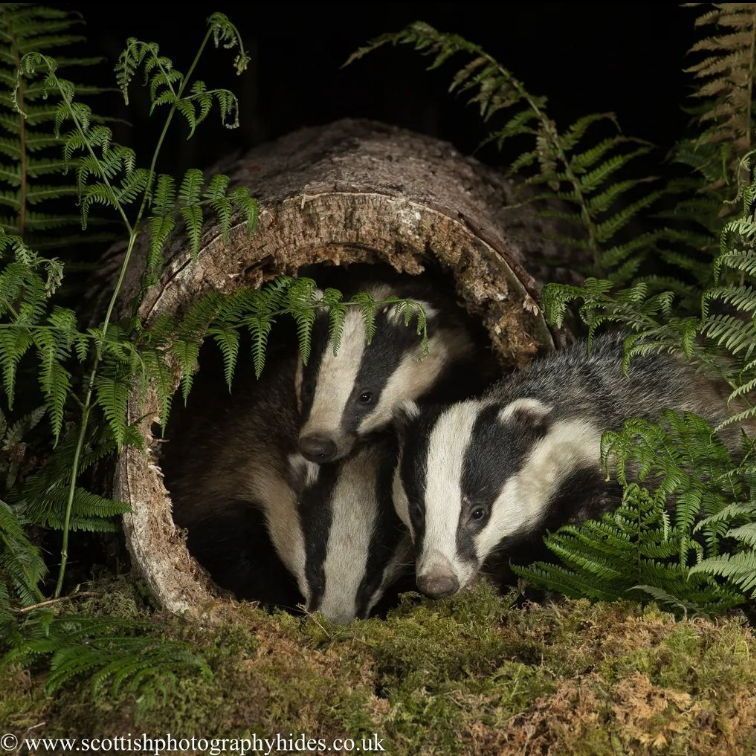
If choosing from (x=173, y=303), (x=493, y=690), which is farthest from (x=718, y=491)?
(x=173, y=303)

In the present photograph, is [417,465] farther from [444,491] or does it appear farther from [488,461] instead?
[488,461]

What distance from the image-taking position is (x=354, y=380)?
4711 mm

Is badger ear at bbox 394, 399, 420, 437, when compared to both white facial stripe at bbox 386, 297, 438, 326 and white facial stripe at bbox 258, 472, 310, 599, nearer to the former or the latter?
white facial stripe at bbox 386, 297, 438, 326

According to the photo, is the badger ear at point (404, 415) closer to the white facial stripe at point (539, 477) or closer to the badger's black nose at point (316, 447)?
the badger's black nose at point (316, 447)

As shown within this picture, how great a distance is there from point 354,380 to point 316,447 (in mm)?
399

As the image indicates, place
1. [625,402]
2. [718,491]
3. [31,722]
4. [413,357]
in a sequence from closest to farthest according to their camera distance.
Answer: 1. [31,722]
2. [718,491]
3. [625,402]
4. [413,357]

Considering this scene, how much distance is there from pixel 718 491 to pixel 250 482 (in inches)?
92.4

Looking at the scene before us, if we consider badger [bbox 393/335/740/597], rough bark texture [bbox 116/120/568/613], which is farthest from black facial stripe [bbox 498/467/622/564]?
rough bark texture [bbox 116/120/568/613]

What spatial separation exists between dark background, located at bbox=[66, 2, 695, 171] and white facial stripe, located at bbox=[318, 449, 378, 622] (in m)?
3.38

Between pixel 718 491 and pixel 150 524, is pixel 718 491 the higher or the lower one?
the higher one

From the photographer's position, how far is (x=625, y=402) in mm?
4297

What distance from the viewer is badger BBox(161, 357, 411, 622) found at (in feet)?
14.6

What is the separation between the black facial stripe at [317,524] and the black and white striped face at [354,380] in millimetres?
115

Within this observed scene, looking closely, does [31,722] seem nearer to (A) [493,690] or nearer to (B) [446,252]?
(A) [493,690]
